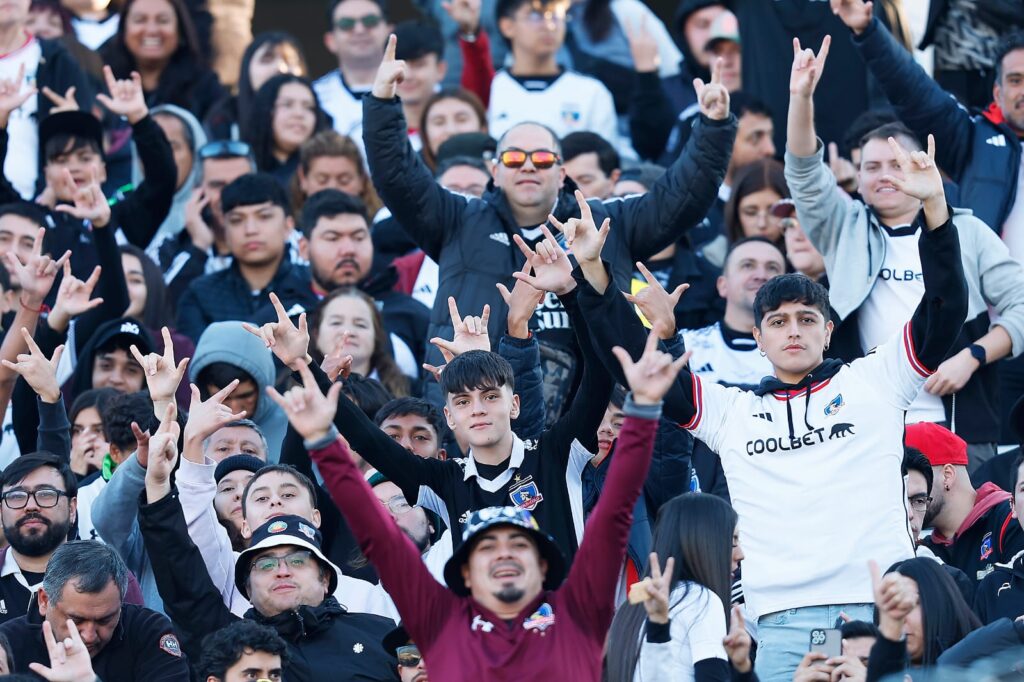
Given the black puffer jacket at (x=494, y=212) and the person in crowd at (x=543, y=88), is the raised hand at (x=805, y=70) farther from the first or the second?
the person in crowd at (x=543, y=88)

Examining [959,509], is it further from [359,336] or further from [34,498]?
[34,498]

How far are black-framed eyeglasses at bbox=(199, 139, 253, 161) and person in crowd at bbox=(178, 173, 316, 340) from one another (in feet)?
3.54

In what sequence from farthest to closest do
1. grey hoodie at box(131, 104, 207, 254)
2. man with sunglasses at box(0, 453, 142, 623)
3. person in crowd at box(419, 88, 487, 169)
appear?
grey hoodie at box(131, 104, 207, 254)
person in crowd at box(419, 88, 487, 169)
man with sunglasses at box(0, 453, 142, 623)

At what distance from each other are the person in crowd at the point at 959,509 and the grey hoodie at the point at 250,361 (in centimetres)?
318

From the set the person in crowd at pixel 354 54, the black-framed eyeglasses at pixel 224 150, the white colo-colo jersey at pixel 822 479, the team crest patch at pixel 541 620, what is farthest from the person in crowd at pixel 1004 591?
the person in crowd at pixel 354 54

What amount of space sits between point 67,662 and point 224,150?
6.10 metres

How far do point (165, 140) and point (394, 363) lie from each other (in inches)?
96.7

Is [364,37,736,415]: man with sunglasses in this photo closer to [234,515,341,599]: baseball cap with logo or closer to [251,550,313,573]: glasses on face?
[234,515,341,599]: baseball cap with logo

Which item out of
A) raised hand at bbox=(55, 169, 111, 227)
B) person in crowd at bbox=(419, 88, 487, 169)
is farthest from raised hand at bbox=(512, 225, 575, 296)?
person in crowd at bbox=(419, 88, 487, 169)

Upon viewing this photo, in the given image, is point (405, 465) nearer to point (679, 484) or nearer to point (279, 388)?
point (679, 484)

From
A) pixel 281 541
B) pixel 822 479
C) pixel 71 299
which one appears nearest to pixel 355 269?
pixel 71 299

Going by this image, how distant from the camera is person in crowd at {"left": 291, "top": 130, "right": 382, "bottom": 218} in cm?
1209

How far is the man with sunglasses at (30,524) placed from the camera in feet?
26.5

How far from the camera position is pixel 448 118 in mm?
12383
